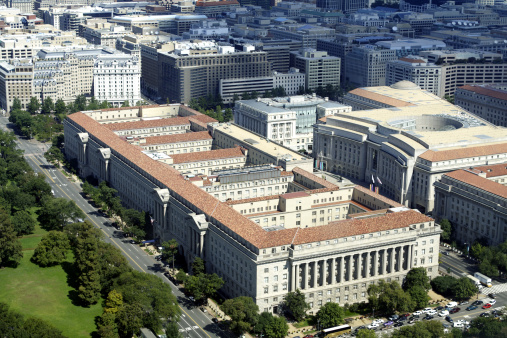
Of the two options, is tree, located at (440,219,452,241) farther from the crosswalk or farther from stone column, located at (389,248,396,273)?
stone column, located at (389,248,396,273)

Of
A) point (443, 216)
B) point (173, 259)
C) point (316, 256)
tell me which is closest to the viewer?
point (316, 256)

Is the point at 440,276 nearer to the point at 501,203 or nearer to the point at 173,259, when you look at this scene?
the point at 501,203

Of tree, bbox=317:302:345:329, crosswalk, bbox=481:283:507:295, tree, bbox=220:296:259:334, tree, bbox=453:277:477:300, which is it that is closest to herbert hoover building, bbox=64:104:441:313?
tree, bbox=220:296:259:334

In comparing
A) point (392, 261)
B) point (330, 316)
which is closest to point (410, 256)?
point (392, 261)

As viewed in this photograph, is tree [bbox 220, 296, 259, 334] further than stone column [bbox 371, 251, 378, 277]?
No

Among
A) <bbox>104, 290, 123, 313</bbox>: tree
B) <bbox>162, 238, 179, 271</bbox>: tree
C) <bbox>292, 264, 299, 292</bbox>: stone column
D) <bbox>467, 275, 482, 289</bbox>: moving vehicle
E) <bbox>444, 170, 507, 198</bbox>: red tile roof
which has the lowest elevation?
<bbox>467, 275, 482, 289</bbox>: moving vehicle

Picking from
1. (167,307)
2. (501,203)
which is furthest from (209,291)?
(501,203)
